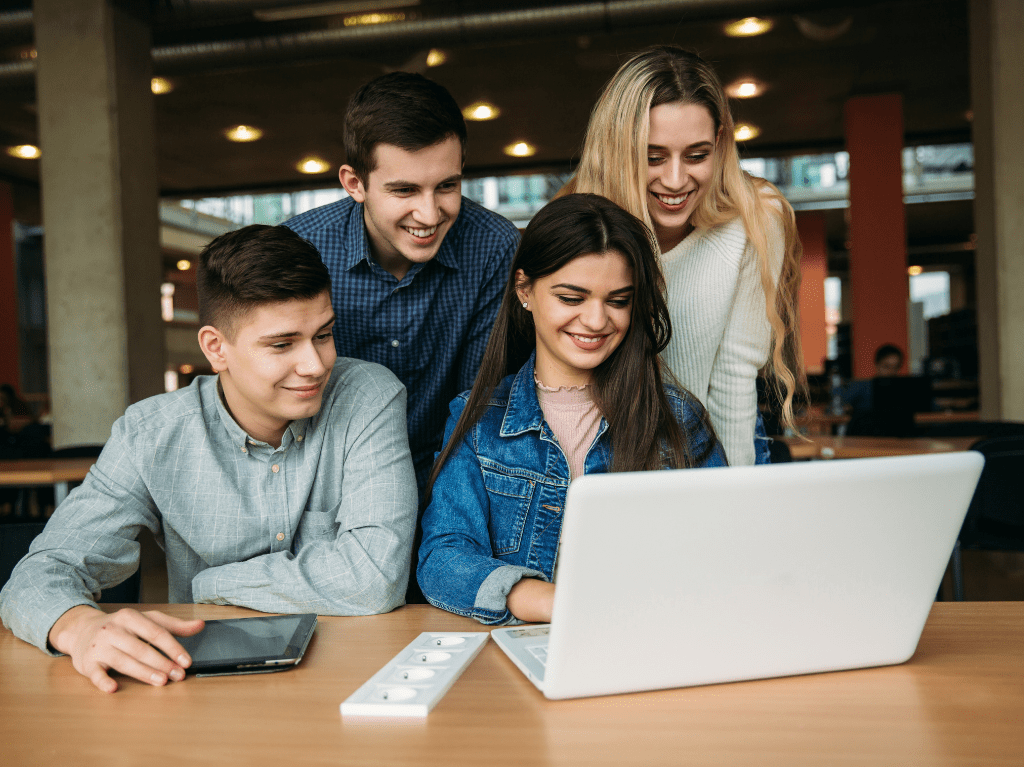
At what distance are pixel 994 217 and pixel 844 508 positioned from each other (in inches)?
164

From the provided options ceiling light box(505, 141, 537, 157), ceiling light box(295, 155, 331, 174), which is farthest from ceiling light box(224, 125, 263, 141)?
ceiling light box(505, 141, 537, 157)

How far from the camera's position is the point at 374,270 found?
1.93m

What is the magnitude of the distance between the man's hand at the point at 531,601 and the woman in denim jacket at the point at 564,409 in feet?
0.62

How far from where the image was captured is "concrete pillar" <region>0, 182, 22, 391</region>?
9656 millimetres

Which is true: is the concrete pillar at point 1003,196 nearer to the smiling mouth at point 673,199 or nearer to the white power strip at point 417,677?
the smiling mouth at point 673,199

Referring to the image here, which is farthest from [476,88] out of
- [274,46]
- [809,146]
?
[809,146]

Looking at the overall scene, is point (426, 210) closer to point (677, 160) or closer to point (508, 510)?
point (677, 160)

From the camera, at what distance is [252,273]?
142cm

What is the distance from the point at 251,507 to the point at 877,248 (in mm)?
6643

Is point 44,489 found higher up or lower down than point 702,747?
lower down

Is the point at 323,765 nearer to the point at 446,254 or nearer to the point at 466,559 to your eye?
the point at 466,559

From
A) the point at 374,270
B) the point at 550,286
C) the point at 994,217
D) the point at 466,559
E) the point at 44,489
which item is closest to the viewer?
the point at 466,559

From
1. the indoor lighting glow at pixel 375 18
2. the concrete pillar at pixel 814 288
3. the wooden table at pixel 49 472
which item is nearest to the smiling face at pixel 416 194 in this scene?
the wooden table at pixel 49 472

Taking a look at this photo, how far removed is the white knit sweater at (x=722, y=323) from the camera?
171 cm
